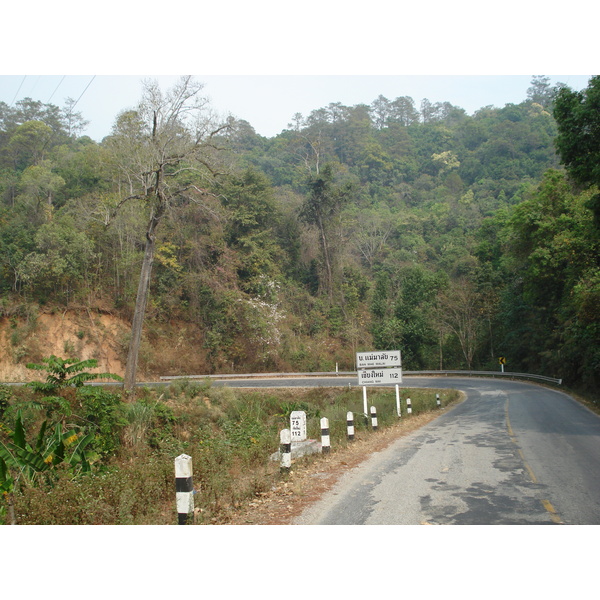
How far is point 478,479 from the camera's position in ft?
29.3

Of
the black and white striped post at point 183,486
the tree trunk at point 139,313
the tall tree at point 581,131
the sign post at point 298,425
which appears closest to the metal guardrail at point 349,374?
the tree trunk at point 139,313

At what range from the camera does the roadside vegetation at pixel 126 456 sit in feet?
24.4

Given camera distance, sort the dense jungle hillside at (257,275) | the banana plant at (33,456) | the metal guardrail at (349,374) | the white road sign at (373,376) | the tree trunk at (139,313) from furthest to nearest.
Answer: the metal guardrail at (349,374) < the dense jungle hillside at (257,275) < the tree trunk at (139,313) < the white road sign at (373,376) < the banana plant at (33,456)

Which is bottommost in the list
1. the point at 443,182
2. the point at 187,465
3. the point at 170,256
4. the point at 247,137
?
the point at 187,465

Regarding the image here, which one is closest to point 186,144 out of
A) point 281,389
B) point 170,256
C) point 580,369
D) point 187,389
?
point 187,389

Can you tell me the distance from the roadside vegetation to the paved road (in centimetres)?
155

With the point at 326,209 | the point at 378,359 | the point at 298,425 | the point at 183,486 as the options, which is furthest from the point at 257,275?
the point at 183,486

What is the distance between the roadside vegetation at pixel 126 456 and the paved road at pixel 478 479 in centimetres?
155

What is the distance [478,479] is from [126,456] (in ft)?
30.0

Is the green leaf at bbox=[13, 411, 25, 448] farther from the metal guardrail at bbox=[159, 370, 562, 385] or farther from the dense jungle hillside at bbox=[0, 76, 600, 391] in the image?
the metal guardrail at bbox=[159, 370, 562, 385]

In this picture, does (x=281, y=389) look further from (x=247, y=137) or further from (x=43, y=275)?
(x=247, y=137)

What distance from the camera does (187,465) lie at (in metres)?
6.63

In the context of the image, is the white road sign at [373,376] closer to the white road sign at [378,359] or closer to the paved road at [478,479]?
the white road sign at [378,359]
